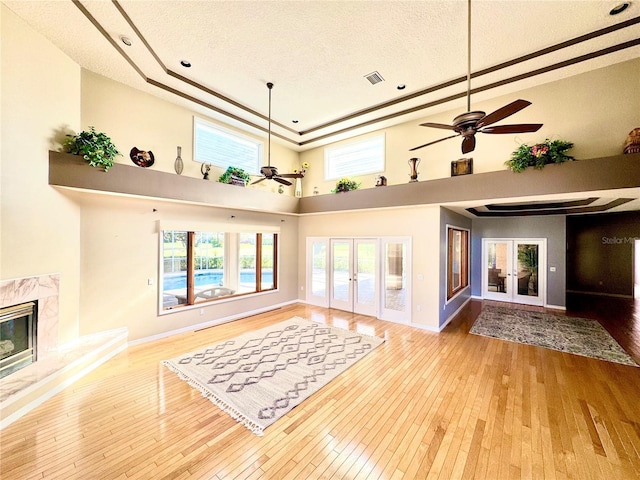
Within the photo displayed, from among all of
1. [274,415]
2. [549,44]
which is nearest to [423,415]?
[274,415]

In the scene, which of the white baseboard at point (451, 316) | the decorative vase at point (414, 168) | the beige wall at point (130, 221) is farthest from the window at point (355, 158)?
the white baseboard at point (451, 316)

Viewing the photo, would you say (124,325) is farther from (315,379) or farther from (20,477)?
(315,379)

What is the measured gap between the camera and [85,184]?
364cm

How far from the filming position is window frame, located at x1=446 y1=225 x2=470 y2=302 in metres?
6.01

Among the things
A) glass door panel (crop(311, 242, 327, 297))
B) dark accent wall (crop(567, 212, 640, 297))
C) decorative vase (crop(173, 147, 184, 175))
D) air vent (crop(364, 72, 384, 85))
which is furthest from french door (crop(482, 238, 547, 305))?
decorative vase (crop(173, 147, 184, 175))

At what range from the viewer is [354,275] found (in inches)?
264

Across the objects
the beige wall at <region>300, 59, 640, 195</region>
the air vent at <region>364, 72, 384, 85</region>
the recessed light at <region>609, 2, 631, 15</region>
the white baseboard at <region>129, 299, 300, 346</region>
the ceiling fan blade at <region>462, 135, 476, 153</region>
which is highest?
the air vent at <region>364, 72, 384, 85</region>

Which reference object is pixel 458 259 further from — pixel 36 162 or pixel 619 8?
pixel 36 162

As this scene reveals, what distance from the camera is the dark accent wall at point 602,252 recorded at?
28.3 feet

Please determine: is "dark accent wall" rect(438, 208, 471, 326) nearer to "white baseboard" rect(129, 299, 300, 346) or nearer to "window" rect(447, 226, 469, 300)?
"window" rect(447, 226, 469, 300)

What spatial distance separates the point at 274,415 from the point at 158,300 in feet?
11.3

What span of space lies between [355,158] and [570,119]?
430 centimetres

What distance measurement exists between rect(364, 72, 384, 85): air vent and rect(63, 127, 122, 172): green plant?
173 inches

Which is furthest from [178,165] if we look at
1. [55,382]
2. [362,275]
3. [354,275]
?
[362,275]
